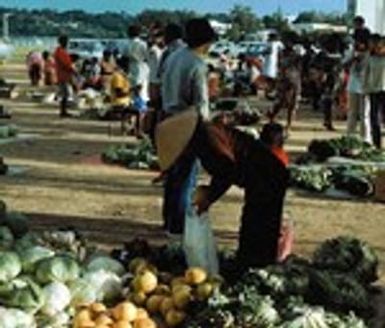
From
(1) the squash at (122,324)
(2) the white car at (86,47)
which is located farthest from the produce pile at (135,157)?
(2) the white car at (86,47)

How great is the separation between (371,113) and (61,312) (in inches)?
394

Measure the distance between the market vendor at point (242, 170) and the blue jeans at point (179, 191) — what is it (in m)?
0.77

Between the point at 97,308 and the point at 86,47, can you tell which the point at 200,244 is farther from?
the point at 86,47

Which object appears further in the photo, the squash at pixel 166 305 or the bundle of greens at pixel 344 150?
the bundle of greens at pixel 344 150

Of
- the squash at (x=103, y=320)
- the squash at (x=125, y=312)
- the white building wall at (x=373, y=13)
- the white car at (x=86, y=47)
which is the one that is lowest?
the white car at (x=86, y=47)

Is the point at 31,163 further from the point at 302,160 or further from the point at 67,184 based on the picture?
the point at 302,160

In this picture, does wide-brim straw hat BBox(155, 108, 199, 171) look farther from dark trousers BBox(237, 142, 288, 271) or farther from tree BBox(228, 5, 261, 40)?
tree BBox(228, 5, 261, 40)

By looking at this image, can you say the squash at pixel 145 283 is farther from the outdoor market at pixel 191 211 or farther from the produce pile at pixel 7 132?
the produce pile at pixel 7 132

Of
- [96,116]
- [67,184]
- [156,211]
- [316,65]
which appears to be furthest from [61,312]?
[316,65]

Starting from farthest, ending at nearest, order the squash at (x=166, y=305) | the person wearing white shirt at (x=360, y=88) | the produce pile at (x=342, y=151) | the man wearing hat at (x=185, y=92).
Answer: the person wearing white shirt at (x=360, y=88) → the produce pile at (x=342, y=151) → the man wearing hat at (x=185, y=92) → the squash at (x=166, y=305)

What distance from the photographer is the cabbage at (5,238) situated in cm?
731

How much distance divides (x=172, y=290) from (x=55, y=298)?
0.83 metres

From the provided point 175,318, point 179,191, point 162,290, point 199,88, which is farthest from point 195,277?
point 199,88

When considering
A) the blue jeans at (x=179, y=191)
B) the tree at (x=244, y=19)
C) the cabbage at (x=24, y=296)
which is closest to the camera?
the cabbage at (x=24, y=296)
